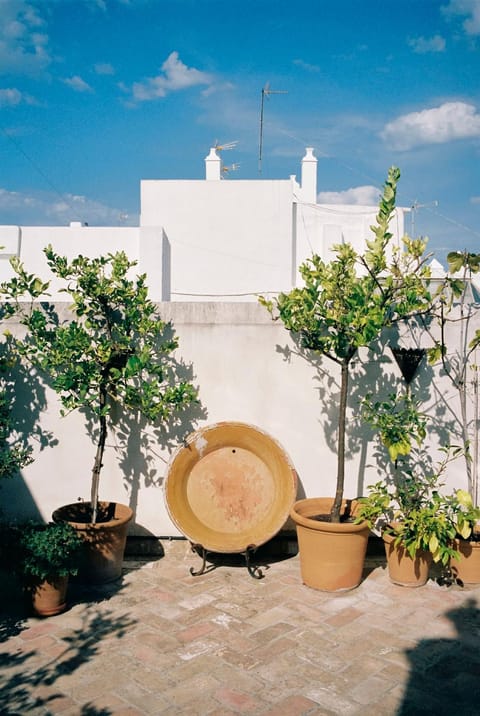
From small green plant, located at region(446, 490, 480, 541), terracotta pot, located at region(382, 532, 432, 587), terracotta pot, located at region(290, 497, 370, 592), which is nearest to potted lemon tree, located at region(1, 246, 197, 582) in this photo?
terracotta pot, located at region(290, 497, 370, 592)

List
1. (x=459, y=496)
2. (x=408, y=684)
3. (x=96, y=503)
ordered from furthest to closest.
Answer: (x=96, y=503)
(x=459, y=496)
(x=408, y=684)

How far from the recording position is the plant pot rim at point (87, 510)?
425 cm

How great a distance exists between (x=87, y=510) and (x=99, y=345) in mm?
1286

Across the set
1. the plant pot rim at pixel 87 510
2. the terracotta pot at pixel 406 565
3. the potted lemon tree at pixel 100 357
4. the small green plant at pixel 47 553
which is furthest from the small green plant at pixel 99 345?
the terracotta pot at pixel 406 565

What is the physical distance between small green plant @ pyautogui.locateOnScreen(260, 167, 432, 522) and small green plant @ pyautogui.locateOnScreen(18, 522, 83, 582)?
181 centimetres

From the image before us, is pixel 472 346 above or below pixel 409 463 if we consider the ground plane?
above

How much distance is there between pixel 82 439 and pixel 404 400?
2.57m

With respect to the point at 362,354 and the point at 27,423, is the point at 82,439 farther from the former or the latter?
the point at 362,354

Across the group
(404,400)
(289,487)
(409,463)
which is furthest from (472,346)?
(289,487)

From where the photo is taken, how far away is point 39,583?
3.76 m

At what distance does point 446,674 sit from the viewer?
3.18 metres

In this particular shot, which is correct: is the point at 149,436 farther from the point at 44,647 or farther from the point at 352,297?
the point at 352,297

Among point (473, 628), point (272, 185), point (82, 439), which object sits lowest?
point (473, 628)

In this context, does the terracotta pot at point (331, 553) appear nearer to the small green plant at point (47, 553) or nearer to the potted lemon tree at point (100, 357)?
the potted lemon tree at point (100, 357)
